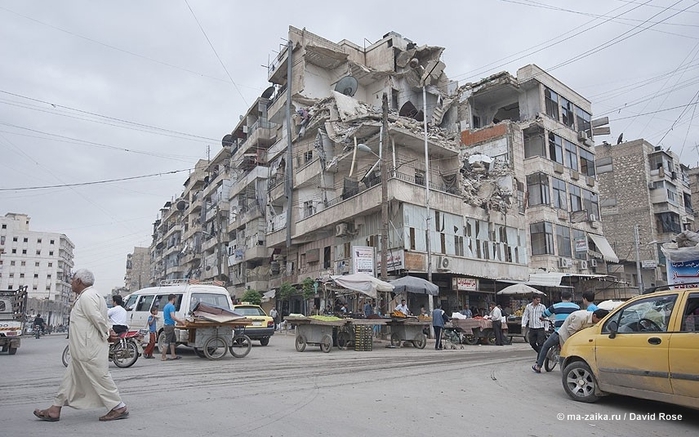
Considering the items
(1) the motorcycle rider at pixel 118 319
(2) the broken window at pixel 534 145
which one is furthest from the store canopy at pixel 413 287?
(2) the broken window at pixel 534 145

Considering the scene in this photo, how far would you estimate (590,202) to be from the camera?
3944cm

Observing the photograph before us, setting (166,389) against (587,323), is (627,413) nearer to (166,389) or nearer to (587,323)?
(587,323)

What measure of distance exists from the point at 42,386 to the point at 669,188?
52350 millimetres

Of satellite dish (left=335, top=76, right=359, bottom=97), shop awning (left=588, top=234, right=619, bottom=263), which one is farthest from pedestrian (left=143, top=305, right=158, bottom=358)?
shop awning (left=588, top=234, right=619, bottom=263)

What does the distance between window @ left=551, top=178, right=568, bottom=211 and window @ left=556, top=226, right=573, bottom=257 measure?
1614 millimetres

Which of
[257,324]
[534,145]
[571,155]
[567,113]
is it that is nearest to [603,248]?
[571,155]

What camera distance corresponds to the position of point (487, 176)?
1318 inches

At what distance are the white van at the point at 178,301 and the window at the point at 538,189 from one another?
26070 mm

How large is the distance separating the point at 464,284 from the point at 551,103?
18078mm

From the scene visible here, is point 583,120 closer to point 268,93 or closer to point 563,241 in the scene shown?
point 563,241

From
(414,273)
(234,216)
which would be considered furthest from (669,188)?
(234,216)

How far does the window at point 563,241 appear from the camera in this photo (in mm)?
34938

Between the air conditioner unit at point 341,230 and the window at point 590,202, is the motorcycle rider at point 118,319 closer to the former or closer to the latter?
the air conditioner unit at point 341,230

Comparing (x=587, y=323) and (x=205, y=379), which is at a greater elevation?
(x=587, y=323)
